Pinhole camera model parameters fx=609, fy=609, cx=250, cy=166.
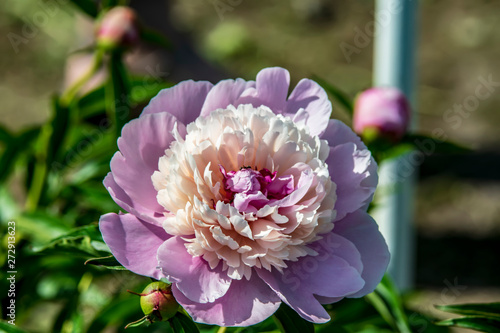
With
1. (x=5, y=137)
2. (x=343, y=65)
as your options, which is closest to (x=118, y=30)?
(x=5, y=137)

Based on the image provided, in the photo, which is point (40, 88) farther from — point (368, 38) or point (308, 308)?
point (308, 308)

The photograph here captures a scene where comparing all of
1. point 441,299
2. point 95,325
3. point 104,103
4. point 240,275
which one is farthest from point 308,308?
point 441,299

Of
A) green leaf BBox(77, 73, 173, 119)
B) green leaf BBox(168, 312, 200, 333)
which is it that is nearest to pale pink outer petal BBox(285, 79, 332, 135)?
green leaf BBox(168, 312, 200, 333)

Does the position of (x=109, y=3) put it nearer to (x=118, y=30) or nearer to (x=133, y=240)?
(x=118, y=30)

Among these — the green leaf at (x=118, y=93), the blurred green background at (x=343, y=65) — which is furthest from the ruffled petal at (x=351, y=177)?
the blurred green background at (x=343, y=65)

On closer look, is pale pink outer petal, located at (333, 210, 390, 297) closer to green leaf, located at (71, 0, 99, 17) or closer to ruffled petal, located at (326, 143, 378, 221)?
ruffled petal, located at (326, 143, 378, 221)

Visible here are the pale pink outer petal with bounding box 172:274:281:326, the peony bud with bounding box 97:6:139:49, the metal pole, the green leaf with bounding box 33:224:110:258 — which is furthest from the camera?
the metal pole
